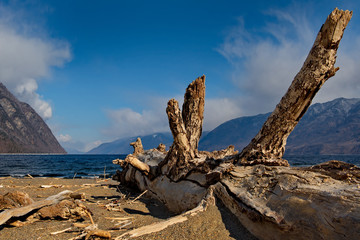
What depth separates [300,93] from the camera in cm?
409

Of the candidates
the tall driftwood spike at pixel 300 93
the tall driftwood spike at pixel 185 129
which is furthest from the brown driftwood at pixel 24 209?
the tall driftwood spike at pixel 300 93

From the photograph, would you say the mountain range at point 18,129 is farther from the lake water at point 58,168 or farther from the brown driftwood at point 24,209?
the brown driftwood at point 24,209

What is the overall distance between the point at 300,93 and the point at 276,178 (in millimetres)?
1813

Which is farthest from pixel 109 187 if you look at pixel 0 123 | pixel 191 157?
pixel 0 123

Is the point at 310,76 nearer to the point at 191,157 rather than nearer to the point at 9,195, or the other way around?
the point at 191,157

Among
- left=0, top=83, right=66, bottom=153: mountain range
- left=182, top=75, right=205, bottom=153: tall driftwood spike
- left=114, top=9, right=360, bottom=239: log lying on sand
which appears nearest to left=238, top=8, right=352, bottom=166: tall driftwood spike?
left=114, top=9, right=360, bottom=239: log lying on sand

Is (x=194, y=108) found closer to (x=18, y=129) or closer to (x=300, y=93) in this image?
(x=300, y=93)

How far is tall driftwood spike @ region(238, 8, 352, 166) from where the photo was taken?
3.71m

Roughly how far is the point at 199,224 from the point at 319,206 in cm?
159

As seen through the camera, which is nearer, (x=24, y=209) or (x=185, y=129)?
(x=24, y=209)

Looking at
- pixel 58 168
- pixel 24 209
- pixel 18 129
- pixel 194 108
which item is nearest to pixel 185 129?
pixel 194 108

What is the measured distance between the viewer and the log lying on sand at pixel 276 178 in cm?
251

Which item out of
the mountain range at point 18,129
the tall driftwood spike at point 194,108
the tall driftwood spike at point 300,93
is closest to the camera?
the tall driftwood spike at point 300,93

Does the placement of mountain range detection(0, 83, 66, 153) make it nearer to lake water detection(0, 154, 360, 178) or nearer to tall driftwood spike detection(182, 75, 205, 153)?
lake water detection(0, 154, 360, 178)
